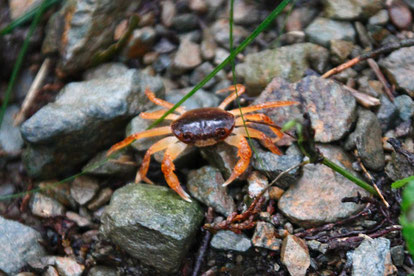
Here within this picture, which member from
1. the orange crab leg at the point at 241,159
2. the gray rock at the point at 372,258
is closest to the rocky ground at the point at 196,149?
the gray rock at the point at 372,258

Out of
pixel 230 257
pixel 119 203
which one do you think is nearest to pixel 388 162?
pixel 230 257

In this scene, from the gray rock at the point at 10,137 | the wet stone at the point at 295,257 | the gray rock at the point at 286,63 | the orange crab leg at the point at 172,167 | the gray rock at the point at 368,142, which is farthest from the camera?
the gray rock at the point at 10,137

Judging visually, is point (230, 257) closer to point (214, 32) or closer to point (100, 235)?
point (100, 235)

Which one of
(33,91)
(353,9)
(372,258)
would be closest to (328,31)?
(353,9)

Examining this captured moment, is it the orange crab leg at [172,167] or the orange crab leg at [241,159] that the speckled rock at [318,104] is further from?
the orange crab leg at [172,167]

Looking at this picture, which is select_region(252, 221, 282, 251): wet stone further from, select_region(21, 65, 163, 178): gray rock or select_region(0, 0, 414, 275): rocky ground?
select_region(21, 65, 163, 178): gray rock

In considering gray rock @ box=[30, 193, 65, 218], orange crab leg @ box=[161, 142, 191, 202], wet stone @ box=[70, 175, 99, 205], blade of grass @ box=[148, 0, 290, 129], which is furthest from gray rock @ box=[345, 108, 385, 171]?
gray rock @ box=[30, 193, 65, 218]
